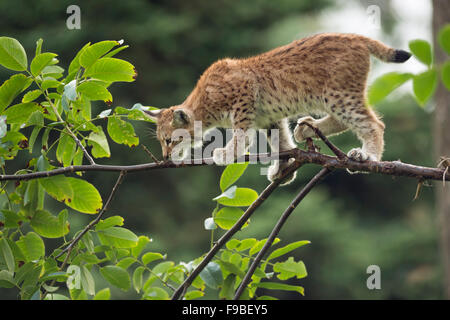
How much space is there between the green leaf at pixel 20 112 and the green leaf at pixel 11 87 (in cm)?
5

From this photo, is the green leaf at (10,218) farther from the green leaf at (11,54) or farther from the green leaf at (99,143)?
the green leaf at (11,54)

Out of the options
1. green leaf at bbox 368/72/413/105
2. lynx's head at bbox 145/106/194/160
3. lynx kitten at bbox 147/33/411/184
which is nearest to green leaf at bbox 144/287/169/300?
lynx kitten at bbox 147/33/411/184

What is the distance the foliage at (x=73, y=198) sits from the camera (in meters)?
2.67

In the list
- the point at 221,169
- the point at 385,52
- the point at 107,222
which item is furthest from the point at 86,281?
the point at 221,169

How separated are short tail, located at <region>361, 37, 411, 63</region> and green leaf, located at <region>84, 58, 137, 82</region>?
220 centimetres

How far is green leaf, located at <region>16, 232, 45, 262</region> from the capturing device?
289 cm

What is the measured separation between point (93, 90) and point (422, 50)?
1944 mm

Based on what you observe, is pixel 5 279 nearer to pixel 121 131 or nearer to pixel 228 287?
pixel 121 131

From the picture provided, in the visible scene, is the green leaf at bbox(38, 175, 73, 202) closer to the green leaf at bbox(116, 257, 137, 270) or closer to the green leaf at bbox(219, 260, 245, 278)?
the green leaf at bbox(116, 257, 137, 270)

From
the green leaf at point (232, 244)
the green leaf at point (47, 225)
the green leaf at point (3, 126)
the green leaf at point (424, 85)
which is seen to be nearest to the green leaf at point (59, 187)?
the green leaf at point (47, 225)

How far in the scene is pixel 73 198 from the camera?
284 cm

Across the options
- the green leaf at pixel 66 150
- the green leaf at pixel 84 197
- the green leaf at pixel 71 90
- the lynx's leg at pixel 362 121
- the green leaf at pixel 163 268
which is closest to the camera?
the green leaf at pixel 71 90

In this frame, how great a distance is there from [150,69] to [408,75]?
50.6 ft
